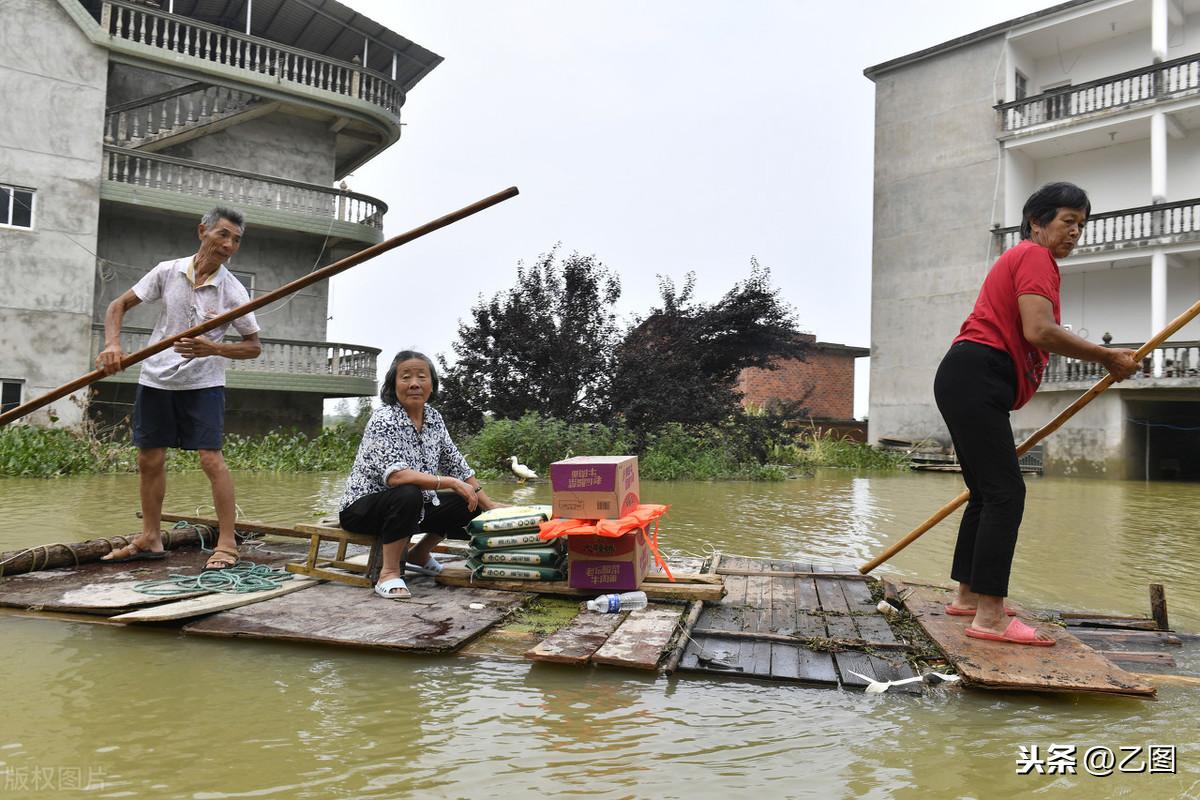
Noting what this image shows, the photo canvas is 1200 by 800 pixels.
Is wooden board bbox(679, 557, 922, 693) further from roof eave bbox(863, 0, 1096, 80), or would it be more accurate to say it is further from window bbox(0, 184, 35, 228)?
roof eave bbox(863, 0, 1096, 80)

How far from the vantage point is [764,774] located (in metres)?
2.14

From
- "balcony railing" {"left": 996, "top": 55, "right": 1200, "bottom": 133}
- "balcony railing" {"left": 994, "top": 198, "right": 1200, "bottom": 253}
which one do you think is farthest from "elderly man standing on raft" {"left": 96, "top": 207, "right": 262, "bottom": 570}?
"balcony railing" {"left": 996, "top": 55, "right": 1200, "bottom": 133}

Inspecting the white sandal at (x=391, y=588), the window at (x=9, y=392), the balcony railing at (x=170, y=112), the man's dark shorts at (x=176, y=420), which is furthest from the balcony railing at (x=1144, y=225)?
the window at (x=9, y=392)

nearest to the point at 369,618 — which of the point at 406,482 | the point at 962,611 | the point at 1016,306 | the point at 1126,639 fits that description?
the point at 406,482

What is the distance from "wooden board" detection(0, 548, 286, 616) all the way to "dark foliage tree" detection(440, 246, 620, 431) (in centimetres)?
997

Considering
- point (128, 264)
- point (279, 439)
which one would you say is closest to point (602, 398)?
point (279, 439)

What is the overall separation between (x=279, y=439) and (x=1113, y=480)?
16.4 meters

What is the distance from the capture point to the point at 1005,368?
128 inches

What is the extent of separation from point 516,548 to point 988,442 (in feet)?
7.09

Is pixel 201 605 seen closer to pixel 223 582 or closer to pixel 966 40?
pixel 223 582

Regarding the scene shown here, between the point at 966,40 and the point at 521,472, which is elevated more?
the point at 966,40

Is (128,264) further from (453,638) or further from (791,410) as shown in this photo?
(453,638)

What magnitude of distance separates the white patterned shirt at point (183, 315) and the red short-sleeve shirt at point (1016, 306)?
357cm

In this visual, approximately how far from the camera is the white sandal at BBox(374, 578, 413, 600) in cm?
381
